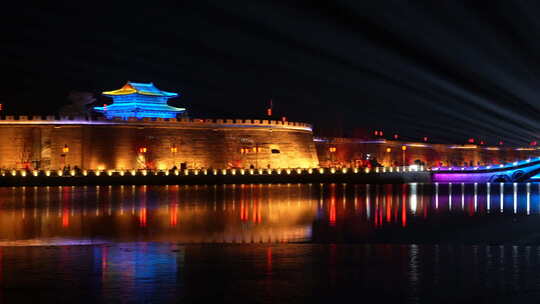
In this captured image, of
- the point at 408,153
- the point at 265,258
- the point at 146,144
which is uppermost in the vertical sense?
the point at 408,153

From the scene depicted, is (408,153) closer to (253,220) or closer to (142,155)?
(142,155)

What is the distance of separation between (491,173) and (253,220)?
37.9 metres

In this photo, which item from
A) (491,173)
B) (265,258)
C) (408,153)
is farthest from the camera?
(408,153)

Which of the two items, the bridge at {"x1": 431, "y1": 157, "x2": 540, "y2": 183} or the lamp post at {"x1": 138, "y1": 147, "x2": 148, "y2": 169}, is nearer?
the lamp post at {"x1": 138, "y1": 147, "x2": 148, "y2": 169}

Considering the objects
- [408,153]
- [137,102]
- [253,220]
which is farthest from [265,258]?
[408,153]

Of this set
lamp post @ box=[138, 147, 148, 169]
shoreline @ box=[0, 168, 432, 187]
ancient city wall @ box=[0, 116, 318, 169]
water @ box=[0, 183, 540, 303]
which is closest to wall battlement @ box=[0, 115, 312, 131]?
ancient city wall @ box=[0, 116, 318, 169]

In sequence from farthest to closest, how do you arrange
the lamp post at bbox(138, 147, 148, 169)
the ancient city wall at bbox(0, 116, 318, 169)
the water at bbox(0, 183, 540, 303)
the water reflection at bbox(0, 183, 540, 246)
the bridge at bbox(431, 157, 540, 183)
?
the bridge at bbox(431, 157, 540, 183), the lamp post at bbox(138, 147, 148, 169), the ancient city wall at bbox(0, 116, 318, 169), the water reflection at bbox(0, 183, 540, 246), the water at bbox(0, 183, 540, 303)

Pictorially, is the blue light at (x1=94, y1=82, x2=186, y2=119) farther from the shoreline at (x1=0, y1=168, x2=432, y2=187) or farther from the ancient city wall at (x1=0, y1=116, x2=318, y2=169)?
the shoreline at (x1=0, y1=168, x2=432, y2=187)

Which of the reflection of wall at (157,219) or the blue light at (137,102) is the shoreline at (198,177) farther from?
the reflection of wall at (157,219)

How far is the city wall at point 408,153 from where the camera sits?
60031 millimetres

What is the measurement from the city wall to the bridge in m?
10.5

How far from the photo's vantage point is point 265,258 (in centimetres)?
936

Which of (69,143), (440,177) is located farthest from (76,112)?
(440,177)

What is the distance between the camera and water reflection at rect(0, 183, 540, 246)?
1295cm
